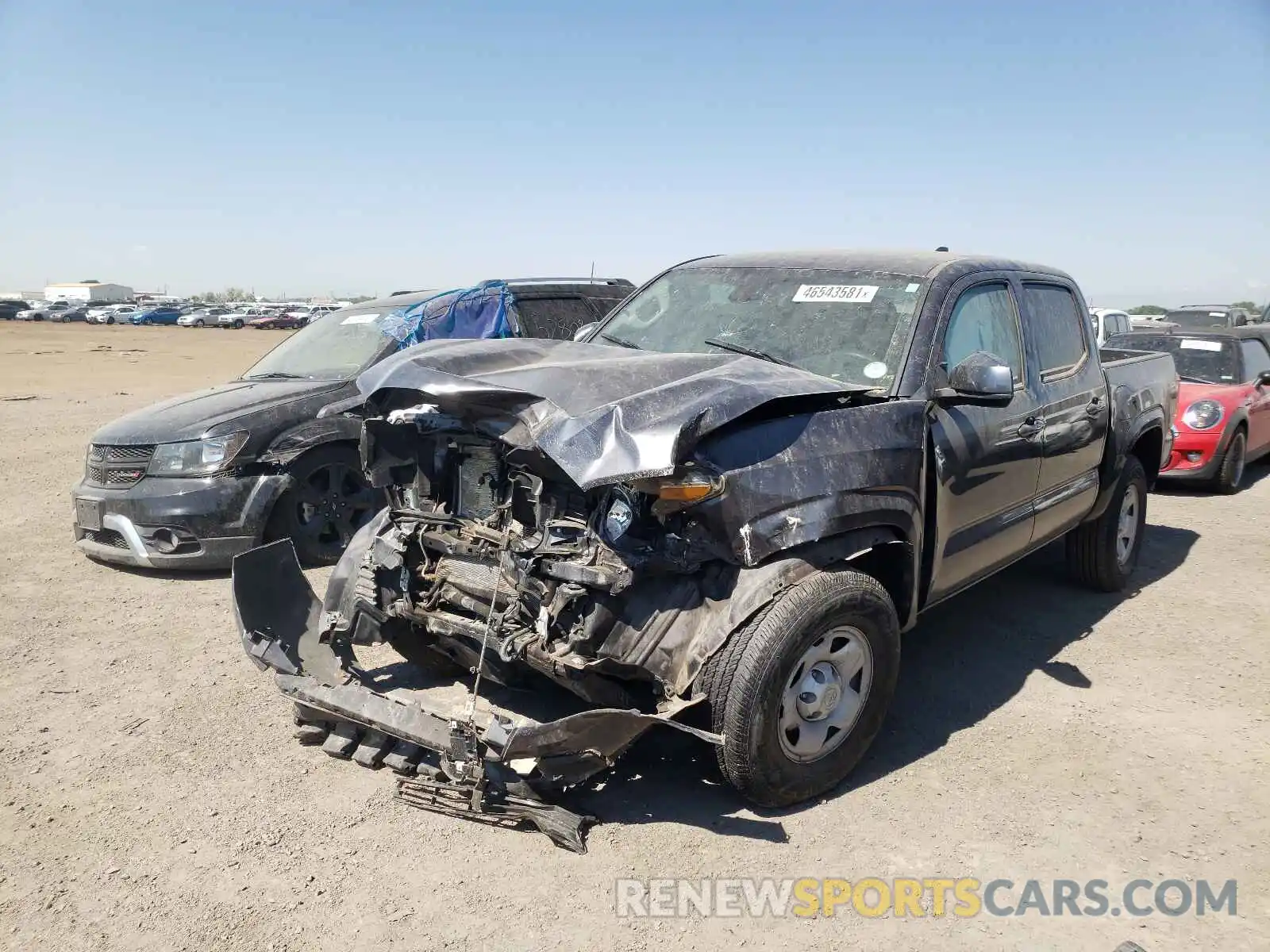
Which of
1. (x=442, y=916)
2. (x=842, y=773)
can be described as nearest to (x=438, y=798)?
(x=442, y=916)

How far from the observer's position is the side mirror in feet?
12.2

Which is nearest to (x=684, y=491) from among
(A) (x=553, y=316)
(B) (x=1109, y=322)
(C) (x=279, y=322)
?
(A) (x=553, y=316)

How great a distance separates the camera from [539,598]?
323 cm

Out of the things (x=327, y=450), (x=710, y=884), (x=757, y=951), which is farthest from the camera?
(x=327, y=450)

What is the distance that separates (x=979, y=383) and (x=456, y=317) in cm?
479

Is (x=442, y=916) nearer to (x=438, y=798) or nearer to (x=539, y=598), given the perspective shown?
(x=438, y=798)

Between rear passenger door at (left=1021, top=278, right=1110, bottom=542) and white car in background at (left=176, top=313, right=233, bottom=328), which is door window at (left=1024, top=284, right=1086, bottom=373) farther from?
white car in background at (left=176, top=313, right=233, bottom=328)

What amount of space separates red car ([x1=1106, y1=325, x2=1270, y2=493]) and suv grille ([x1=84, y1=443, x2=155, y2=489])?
8846 mm

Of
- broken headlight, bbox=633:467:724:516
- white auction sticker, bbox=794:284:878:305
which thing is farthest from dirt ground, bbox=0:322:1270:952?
white auction sticker, bbox=794:284:878:305

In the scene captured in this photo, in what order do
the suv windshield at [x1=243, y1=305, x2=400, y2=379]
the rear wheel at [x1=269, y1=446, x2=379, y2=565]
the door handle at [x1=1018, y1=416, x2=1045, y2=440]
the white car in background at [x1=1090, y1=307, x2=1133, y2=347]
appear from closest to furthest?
the door handle at [x1=1018, y1=416, x2=1045, y2=440] → the rear wheel at [x1=269, y1=446, x2=379, y2=565] → the suv windshield at [x1=243, y1=305, x2=400, y2=379] → the white car in background at [x1=1090, y1=307, x2=1133, y2=347]

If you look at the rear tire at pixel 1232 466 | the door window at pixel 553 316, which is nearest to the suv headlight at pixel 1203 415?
the rear tire at pixel 1232 466

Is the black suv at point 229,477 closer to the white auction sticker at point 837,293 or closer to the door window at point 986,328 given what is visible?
the white auction sticker at point 837,293

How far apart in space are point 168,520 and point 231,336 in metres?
43.7

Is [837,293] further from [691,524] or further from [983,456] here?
[691,524]
